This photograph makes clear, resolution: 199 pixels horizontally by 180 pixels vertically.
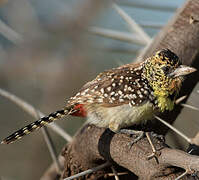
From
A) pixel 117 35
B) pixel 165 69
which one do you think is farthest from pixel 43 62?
pixel 165 69

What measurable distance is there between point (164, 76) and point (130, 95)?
0.36 meters

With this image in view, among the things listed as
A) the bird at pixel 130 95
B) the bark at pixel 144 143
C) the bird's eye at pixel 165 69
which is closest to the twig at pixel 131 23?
the bark at pixel 144 143

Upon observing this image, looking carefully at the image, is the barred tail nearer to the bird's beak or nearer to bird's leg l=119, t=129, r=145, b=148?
bird's leg l=119, t=129, r=145, b=148

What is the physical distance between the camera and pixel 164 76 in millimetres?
3719

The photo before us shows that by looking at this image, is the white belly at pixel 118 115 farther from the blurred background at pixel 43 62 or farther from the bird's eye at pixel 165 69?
the blurred background at pixel 43 62

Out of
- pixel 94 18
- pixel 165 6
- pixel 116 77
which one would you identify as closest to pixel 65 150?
pixel 116 77

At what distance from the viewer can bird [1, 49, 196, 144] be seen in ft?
11.6

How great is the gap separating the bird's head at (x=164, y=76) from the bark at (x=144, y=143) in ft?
0.56

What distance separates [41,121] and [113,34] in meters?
1.30

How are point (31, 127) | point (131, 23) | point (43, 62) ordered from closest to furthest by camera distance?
1. point (31, 127)
2. point (131, 23)
3. point (43, 62)

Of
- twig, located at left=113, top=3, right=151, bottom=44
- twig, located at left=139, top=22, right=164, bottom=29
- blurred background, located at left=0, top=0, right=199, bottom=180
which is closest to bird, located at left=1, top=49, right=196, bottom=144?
twig, located at left=113, top=3, right=151, bottom=44

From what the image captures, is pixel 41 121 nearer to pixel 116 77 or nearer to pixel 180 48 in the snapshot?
pixel 116 77

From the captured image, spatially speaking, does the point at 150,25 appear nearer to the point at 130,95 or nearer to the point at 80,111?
the point at 130,95

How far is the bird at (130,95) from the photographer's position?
140 inches
